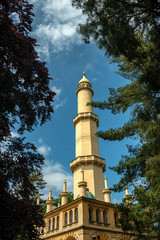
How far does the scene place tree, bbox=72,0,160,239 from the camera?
1152 cm

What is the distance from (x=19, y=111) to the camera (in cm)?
1156

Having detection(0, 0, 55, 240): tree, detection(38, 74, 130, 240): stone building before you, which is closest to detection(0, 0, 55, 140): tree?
detection(0, 0, 55, 240): tree

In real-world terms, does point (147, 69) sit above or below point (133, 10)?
below

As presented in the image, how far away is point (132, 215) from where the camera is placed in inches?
484

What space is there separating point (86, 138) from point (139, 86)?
21.0 meters

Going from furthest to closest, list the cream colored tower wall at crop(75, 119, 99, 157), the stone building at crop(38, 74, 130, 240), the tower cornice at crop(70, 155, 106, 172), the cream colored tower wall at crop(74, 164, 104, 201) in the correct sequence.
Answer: the cream colored tower wall at crop(75, 119, 99, 157) < the tower cornice at crop(70, 155, 106, 172) < the cream colored tower wall at crop(74, 164, 104, 201) < the stone building at crop(38, 74, 130, 240)

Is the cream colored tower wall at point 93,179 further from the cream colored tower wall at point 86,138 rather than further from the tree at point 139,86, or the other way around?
the tree at point 139,86

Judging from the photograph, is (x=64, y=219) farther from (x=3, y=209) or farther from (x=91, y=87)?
(x=91, y=87)

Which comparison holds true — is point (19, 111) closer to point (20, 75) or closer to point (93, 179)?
point (20, 75)

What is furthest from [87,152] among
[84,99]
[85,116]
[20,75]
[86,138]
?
[20,75]

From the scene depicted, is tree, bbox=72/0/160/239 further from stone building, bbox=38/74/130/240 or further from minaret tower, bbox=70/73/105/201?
minaret tower, bbox=70/73/105/201

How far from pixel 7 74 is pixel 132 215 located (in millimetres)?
10183

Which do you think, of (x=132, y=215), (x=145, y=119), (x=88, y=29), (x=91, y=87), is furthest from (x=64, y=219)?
(x=91, y=87)

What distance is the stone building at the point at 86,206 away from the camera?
22.4 m
